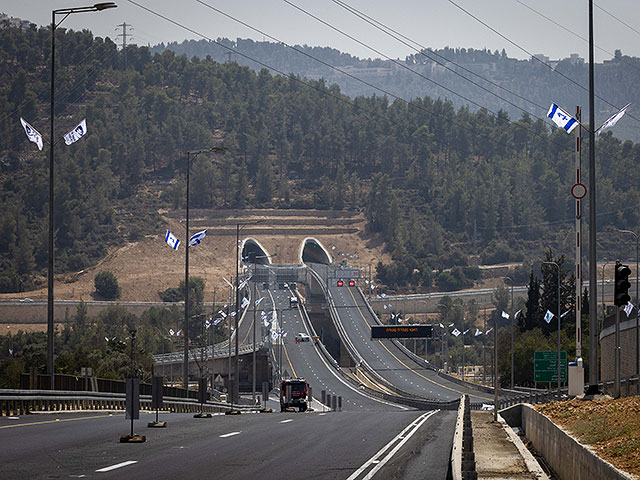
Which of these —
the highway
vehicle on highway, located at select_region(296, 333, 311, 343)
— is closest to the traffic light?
the highway

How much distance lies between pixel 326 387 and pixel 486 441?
111687 mm

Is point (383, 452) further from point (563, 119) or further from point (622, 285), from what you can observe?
point (563, 119)

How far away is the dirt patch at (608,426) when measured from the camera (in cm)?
1746

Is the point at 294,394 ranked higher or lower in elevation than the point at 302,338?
higher

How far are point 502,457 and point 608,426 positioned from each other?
16.3 ft

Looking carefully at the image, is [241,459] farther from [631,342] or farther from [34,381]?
[631,342]

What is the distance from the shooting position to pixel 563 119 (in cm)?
4403

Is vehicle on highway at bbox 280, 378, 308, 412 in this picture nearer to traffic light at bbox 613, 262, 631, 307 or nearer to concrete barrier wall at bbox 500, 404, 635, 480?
concrete barrier wall at bbox 500, 404, 635, 480

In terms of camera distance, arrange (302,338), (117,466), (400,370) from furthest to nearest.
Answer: (302,338)
(400,370)
(117,466)

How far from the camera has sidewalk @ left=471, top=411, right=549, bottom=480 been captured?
22047 mm

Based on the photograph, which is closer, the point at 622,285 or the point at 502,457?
the point at 502,457

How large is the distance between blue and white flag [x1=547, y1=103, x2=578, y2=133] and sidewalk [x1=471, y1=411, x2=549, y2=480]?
11.6 m

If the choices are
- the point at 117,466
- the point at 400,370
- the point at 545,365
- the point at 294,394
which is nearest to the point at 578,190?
the point at 117,466

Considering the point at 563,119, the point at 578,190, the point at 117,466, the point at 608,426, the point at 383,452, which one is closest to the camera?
the point at 117,466
